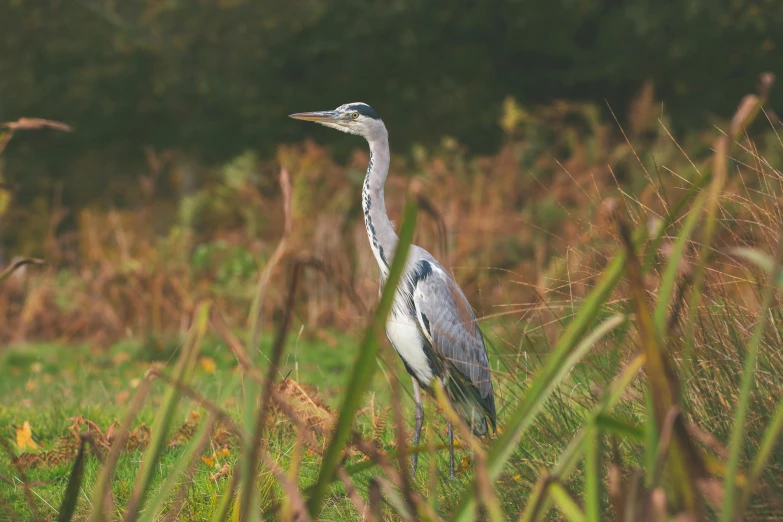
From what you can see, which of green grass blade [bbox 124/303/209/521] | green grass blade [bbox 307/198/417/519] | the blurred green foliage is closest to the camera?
green grass blade [bbox 307/198/417/519]

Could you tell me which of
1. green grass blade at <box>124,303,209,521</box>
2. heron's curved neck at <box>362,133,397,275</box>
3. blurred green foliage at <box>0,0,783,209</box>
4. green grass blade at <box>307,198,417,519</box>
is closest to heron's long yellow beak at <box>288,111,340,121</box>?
heron's curved neck at <box>362,133,397,275</box>

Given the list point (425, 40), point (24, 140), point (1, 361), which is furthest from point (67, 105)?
point (1, 361)

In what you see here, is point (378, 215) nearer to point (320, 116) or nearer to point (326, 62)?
point (320, 116)

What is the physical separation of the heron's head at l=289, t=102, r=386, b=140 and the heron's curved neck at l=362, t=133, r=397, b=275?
0.14m

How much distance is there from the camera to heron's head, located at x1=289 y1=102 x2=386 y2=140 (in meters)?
4.69

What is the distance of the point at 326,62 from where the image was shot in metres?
16.7

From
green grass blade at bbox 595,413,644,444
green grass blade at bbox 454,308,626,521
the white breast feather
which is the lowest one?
the white breast feather

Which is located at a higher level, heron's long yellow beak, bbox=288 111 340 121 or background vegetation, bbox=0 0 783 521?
heron's long yellow beak, bbox=288 111 340 121

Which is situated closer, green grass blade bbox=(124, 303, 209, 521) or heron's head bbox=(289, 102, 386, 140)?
green grass blade bbox=(124, 303, 209, 521)

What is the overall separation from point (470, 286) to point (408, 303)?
4.46 meters

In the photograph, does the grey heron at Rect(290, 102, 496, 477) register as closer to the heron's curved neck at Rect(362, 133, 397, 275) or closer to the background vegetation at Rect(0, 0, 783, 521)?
the heron's curved neck at Rect(362, 133, 397, 275)

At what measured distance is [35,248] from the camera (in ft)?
50.4

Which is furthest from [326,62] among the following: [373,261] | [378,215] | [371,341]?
[371,341]

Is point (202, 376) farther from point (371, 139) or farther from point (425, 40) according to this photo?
point (425, 40)
